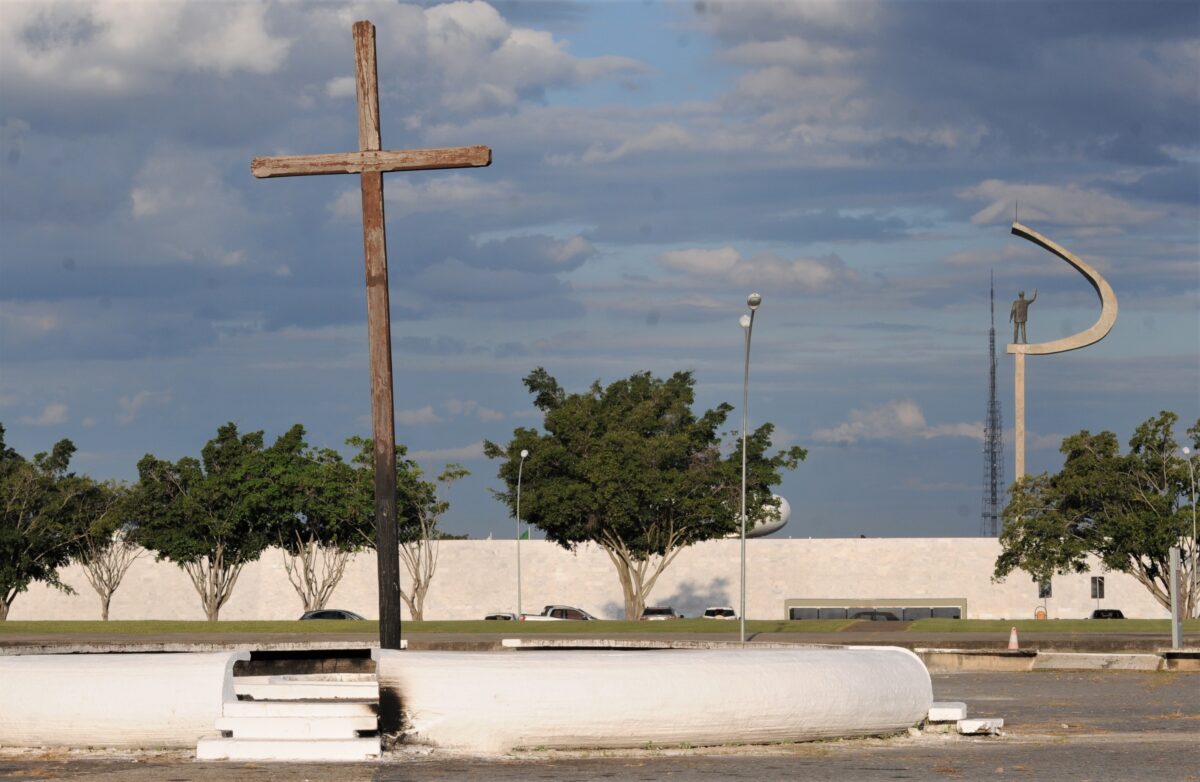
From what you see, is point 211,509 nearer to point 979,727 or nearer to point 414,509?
point 414,509

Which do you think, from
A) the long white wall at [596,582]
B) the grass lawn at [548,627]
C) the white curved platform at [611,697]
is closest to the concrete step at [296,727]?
the white curved platform at [611,697]

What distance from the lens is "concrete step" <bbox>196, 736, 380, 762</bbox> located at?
11.9 m

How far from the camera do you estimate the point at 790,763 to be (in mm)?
12266

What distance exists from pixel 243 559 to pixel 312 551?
281 cm

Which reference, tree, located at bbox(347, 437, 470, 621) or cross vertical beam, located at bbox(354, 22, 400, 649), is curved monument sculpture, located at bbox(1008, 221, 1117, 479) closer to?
tree, located at bbox(347, 437, 470, 621)

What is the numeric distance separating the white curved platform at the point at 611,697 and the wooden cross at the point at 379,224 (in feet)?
11.1

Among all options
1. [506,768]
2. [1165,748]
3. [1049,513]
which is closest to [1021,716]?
[1165,748]

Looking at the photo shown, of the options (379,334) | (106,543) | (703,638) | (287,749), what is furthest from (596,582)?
(287,749)

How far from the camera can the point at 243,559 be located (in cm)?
6238

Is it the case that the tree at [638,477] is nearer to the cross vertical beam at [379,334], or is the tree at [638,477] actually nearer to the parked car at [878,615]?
the parked car at [878,615]

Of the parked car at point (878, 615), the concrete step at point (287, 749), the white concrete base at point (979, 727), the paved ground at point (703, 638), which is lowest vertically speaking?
the parked car at point (878, 615)

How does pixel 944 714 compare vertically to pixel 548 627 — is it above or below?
above

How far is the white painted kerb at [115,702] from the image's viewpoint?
12.3 meters

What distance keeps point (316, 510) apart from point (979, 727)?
48.9 meters
